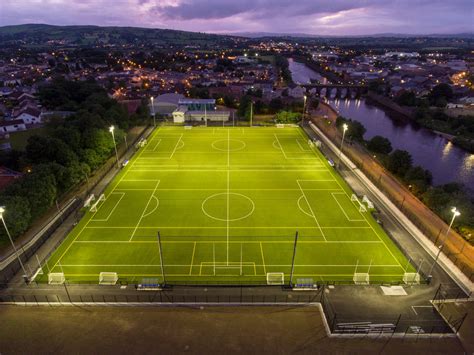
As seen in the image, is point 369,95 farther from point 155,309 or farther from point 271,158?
point 155,309

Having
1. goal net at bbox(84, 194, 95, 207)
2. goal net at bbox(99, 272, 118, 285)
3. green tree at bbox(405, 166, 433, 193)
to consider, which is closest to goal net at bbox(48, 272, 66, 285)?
goal net at bbox(99, 272, 118, 285)

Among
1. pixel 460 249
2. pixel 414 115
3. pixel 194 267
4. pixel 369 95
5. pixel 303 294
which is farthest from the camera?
pixel 369 95

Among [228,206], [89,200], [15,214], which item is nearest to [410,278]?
[228,206]

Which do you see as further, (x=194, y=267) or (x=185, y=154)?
(x=185, y=154)

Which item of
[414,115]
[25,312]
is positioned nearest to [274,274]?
[25,312]

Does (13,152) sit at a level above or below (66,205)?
above

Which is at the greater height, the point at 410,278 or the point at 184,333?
the point at 410,278

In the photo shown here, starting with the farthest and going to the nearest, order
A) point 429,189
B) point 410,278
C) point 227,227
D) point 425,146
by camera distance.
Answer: point 425,146
point 429,189
point 227,227
point 410,278

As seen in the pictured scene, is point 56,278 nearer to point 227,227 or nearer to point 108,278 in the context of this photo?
point 108,278
